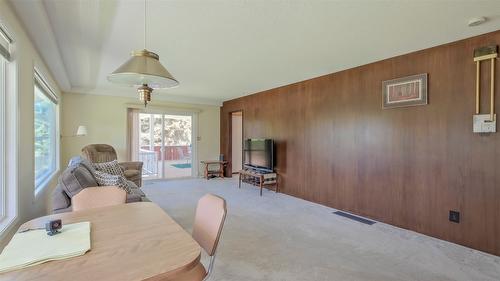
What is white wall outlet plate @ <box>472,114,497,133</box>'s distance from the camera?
2.42 meters

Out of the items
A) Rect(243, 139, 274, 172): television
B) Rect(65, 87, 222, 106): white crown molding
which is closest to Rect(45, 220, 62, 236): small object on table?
Rect(243, 139, 274, 172): television

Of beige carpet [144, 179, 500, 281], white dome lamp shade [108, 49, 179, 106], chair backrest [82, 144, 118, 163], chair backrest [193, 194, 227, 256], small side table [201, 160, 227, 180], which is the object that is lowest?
beige carpet [144, 179, 500, 281]

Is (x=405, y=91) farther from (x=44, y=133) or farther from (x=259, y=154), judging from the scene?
(x=44, y=133)

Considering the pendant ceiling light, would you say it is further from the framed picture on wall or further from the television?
the television

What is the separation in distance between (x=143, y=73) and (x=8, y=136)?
1572mm

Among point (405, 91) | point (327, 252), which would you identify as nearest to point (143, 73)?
point (327, 252)

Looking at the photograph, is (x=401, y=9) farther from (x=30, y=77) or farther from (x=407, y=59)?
(x=30, y=77)

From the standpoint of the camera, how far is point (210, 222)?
1.43 meters

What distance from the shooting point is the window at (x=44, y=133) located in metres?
3.34

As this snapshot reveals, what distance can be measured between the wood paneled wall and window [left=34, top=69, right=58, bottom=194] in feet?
13.1

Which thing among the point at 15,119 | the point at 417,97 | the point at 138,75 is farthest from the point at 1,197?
the point at 417,97

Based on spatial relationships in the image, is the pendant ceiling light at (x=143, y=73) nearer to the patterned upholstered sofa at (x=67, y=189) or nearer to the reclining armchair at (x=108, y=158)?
the patterned upholstered sofa at (x=67, y=189)

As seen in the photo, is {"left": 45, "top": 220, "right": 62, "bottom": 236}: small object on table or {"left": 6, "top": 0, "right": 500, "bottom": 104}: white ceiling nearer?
{"left": 45, "top": 220, "right": 62, "bottom": 236}: small object on table

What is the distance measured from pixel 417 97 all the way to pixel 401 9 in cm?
137
